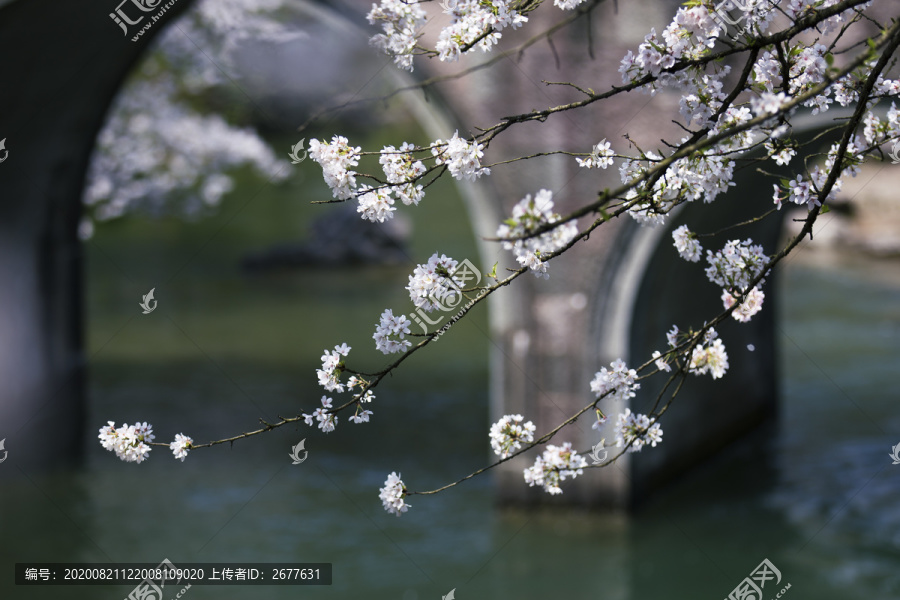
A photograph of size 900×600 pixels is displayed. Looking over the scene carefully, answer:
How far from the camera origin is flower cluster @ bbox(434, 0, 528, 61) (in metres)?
2.34

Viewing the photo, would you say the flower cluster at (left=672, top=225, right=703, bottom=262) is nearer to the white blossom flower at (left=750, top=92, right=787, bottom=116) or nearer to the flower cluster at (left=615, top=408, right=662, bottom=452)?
the flower cluster at (left=615, top=408, right=662, bottom=452)

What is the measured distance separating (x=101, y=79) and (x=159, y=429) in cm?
277

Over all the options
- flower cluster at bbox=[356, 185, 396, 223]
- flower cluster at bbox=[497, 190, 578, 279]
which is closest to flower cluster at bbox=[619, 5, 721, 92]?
flower cluster at bbox=[497, 190, 578, 279]

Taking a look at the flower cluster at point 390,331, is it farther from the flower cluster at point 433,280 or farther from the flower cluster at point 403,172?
the flower cluster at point 403,172

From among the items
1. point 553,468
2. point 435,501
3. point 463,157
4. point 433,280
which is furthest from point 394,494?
point 435,501

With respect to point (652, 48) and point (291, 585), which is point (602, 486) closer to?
point (291, 585)

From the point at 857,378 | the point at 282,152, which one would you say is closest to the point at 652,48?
the point at 857,378

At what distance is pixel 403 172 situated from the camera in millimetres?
2422

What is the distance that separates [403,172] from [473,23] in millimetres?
380

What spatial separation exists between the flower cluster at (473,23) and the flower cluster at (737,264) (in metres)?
0.72

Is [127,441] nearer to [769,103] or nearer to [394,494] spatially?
[394,494]

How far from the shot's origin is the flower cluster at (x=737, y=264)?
8.10 ft

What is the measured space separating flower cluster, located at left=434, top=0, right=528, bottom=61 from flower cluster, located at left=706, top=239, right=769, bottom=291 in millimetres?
721

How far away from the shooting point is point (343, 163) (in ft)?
7.86
